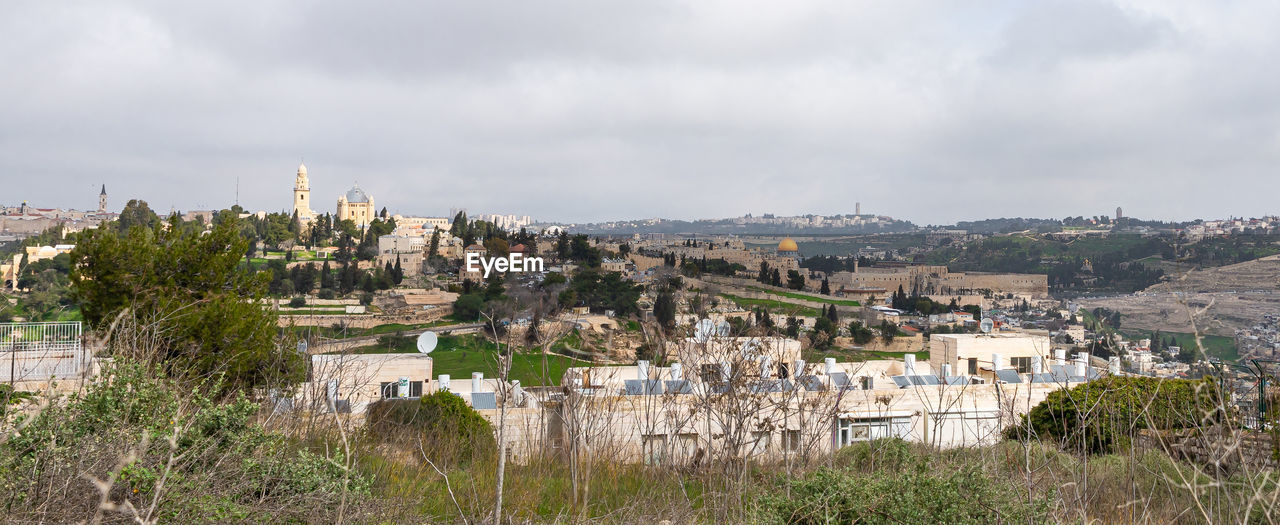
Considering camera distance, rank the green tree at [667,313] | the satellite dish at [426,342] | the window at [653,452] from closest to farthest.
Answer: the window at [653,452] → the green tree at [667,313] → the satellite dish at [426,342]

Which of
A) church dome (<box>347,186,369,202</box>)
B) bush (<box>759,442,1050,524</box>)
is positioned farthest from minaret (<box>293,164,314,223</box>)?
bush (<box>759,442,1050,524</box>)

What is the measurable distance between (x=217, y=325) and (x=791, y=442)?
14.5ft

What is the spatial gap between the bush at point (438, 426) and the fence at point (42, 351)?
6.08 ft

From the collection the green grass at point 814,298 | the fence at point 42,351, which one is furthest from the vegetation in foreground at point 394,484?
the green grass at point 814,298

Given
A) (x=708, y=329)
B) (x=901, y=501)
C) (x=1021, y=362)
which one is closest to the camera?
(x=901, y=501)

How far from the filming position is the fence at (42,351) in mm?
5213

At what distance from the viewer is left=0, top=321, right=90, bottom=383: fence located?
205 inches

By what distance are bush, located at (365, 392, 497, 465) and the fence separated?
1852 mm

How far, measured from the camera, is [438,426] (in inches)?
207

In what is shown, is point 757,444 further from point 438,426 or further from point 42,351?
point 42,351

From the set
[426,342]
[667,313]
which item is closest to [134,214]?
[667,313]

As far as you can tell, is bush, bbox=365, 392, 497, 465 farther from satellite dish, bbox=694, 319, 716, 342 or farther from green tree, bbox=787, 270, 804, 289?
green tree, bbox=787, 270, 804, 289

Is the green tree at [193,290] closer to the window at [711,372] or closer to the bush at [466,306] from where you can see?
the window at [711,372]

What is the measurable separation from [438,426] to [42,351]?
3.00 m
